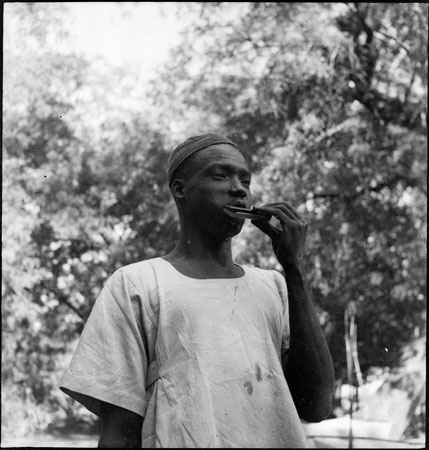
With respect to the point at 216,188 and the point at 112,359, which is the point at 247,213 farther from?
the point at 112,359

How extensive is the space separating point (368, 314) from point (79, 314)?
2.17 m

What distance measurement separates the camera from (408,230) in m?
6.27

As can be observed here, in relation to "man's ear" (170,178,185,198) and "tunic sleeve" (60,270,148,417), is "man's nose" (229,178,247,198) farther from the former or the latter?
"tunic sleeve" (60,270,148,417)

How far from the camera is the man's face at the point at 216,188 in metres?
1.52

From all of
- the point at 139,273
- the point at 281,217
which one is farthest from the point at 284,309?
the point at 139,273

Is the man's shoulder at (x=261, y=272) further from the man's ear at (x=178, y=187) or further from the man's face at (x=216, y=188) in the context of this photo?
the man's ear at (x=178, y=187)

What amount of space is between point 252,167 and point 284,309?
3581 mm

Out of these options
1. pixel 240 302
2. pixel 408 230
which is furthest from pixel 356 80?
pixel 240 302

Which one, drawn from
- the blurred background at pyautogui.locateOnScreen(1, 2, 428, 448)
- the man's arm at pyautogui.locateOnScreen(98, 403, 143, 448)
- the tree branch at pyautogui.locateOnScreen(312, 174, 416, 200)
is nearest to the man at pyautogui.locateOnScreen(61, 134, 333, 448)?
the man's arm at pyautogui.locateOnScreen(98, 403, 143, 448)

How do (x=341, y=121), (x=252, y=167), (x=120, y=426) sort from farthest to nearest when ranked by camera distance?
(x=341, y=121), (x=252, y=167), (x=120, y=426)

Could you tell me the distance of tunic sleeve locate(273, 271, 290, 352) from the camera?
5.00 ft

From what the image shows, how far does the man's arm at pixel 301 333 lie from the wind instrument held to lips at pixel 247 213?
0.01 m

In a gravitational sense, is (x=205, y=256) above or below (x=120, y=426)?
above

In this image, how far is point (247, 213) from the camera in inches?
58.2
